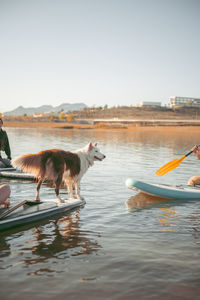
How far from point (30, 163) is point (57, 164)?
818mm

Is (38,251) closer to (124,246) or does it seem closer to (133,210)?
(124,246)

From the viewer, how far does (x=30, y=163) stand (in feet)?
25.8

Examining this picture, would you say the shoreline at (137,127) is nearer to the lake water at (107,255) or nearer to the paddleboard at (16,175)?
the paddleboard at (16,175)

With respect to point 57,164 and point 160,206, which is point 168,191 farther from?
point 57,164

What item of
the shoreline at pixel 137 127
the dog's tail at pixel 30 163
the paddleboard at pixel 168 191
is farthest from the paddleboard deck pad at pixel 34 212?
the shoreline at pixel 137 127

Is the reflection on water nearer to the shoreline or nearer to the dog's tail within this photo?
the dog's tail

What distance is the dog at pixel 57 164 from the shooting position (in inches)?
311

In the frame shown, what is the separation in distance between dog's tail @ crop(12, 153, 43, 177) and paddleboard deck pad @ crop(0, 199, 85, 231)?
3.04 ft

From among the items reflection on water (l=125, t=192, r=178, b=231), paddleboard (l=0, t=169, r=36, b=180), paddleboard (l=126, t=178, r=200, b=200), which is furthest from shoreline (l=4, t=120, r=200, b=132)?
reflection on water (l=125, t=192, r=178, b=231)

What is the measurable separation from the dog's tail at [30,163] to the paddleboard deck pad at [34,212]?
93 centimetres

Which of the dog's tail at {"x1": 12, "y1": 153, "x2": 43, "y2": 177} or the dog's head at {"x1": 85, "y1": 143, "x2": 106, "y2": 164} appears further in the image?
the dog's head at {"x1": 85, "y1": 143, "x2": 106, "y2": 164}

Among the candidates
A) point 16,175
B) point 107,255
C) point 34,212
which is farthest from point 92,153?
point 16,175

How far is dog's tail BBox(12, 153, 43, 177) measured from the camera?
25.3 feet

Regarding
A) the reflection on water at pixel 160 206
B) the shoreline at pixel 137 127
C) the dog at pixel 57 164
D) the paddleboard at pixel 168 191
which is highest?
the shoreline at pixel 137 127
